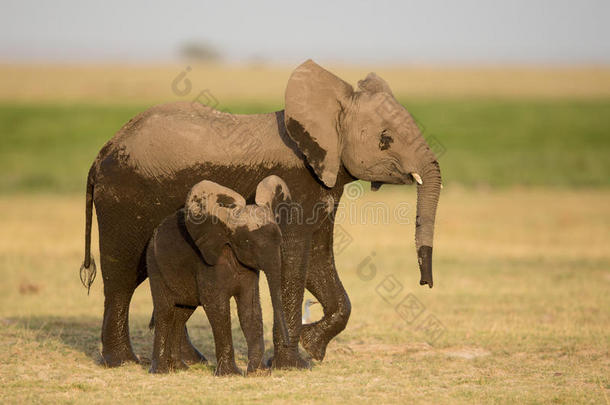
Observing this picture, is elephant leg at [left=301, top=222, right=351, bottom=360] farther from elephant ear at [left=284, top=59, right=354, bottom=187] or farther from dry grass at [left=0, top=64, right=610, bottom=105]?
dry grass at [left=0, top=64, right=610, bottom=105]

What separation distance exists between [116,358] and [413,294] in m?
6.82

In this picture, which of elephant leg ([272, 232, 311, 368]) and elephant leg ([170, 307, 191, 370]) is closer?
elephant leg ([170, 307, 191, 370])

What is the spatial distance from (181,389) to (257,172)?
91.9 inches

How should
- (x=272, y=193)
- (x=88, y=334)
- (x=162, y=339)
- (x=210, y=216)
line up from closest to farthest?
(x=210, y=216) < (x=272, y=193) < (x=162, y=339) < (x=88, y=334)

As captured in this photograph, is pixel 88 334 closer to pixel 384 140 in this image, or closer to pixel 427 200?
pixel 384 140

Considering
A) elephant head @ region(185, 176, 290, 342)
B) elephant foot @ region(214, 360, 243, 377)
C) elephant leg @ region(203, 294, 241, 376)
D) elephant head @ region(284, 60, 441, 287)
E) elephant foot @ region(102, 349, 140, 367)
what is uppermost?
elephant head @ region(284, 60, 441, 287)

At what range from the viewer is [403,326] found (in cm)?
1332

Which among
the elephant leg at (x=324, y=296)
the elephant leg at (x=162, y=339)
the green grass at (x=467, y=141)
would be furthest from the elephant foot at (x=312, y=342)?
the green grass at (x=467, y=141)

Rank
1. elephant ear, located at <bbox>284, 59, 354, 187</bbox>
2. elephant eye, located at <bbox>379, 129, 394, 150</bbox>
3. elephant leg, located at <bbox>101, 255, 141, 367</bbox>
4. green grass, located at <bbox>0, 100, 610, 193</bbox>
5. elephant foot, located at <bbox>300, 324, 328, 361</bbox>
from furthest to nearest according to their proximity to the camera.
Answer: green grass, located at <bbox>0, 100, 610, 193</bbox> < elephant foot, located at <bbox>300, 324, 328, 361</bbox> < elephant leg, located at <bbox>101, 255, 141, 367</bbox> < elephant eye, located at <bbox>379, 129, 394, 150</bbox> < elephant ear, located at <bbox>284, 59, 354, 187</bbox>

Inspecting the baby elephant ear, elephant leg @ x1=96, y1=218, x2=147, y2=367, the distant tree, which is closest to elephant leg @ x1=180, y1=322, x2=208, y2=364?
elephant leg @ x1=96, y1=218, x2=147, y2=367

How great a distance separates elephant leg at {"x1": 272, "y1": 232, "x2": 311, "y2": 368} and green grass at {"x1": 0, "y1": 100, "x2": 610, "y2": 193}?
15747mm

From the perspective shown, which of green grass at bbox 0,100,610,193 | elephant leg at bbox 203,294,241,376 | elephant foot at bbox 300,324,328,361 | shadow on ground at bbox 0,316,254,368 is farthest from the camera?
green grass at bbox 0,100,610,193

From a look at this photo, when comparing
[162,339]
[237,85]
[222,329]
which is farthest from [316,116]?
[237,85]

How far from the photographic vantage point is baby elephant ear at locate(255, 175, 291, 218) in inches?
364
